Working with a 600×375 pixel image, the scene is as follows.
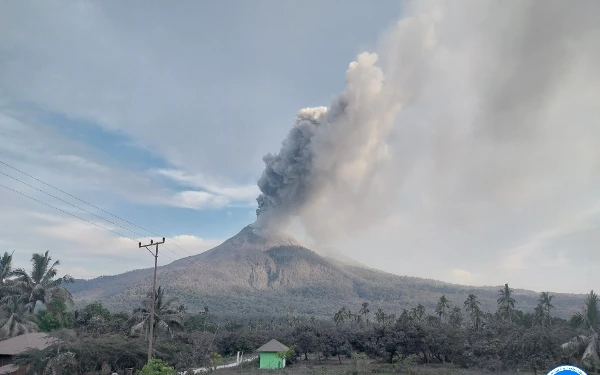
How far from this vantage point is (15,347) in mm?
30078

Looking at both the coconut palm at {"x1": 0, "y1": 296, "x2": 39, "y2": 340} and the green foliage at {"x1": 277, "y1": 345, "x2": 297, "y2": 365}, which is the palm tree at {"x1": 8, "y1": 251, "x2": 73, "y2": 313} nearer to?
the coconut palm at {"x1": 0, "y1": 296, "x2": 39, "y2": 340}

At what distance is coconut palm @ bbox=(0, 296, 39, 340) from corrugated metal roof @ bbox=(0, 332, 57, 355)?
3.73m

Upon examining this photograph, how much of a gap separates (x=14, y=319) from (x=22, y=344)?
644 cm

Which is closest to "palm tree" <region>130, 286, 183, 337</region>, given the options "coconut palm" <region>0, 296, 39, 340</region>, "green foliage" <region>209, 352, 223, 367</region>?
"green foliage" <region>209, 352, 223, 367</region>

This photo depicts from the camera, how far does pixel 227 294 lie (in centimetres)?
17375

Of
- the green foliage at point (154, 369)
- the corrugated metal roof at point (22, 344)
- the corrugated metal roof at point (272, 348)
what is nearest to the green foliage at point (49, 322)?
the corrugated metal roof at point (22, 344)

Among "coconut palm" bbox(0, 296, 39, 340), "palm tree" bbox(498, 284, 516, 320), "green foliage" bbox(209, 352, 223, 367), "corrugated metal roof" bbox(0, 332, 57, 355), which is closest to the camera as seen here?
"corrugated metal roof" bbox(0, 332, 57, 355)

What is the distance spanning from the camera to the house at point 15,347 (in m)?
28.6

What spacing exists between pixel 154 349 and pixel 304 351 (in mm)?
19434

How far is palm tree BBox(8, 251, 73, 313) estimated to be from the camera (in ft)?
125

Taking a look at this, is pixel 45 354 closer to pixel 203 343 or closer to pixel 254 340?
pixel 203 343

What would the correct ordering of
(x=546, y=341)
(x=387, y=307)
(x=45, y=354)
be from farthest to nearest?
(x=387, y=307)
(x=546, y=341)
(x=45, y=354)

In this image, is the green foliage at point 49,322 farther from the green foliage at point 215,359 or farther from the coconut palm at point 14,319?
the green foliage at point 215,359

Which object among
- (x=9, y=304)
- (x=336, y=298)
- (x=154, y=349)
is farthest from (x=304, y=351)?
(x=336, y=298)
